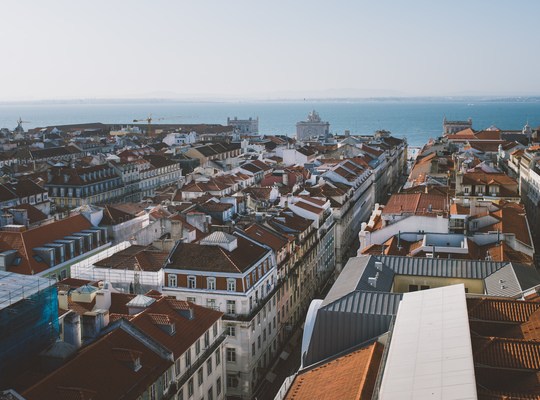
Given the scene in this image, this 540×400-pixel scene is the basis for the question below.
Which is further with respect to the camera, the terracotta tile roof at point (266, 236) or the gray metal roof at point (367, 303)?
the terracotta tile roof at point (266, 236)

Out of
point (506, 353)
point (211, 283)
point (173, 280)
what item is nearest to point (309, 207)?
point (211, 283)

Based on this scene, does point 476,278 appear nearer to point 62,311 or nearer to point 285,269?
point 285,269

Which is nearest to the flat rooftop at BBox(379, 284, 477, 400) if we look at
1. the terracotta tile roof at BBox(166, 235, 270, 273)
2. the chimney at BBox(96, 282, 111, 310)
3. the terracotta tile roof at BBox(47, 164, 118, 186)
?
the terracotta tile roof at BBox(166, 235, 270, 273)

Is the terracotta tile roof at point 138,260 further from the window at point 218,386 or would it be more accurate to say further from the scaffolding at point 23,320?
the scaffolding at point 23,320

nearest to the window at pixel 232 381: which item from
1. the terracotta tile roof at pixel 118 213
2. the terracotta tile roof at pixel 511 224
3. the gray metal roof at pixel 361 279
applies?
the gray metal roof at pixel 361 279

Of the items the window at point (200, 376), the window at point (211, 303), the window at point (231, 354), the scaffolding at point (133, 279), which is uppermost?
the scaffolding at point (133, 279)

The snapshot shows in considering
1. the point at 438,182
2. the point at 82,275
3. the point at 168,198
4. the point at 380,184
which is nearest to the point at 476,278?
the point at 82,275
